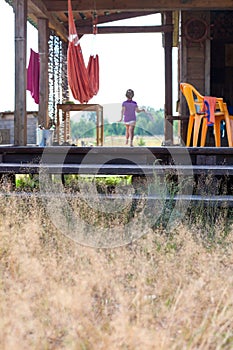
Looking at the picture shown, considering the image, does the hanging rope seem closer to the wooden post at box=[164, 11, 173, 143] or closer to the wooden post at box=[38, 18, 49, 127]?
the wooden post at box=[38, 18, 49, 127]

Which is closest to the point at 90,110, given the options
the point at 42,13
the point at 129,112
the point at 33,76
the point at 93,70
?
the point at 93,70

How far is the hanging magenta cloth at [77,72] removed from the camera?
7.32m

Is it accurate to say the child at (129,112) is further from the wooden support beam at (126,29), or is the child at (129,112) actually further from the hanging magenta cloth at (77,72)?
the wooden support beam at (126,29)

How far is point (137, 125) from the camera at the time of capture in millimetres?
8141

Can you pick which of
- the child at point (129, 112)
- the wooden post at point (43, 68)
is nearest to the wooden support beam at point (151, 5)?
the wooden post at point (43, 68)

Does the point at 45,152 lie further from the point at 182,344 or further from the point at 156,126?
the point at 156,126

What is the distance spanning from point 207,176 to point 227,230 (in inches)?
42.8

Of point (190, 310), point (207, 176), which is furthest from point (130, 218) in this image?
point (190, 310)

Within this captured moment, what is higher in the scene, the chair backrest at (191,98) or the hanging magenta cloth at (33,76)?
the hanging magenta cloth at (33,76)

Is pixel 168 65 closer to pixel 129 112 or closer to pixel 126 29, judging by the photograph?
pixel 126 29

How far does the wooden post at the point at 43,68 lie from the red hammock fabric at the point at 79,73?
1.08ft

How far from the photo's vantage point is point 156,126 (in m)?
9.27

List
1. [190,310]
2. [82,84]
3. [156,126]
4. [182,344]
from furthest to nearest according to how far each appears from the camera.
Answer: [156,126], [82,84], [190,310], [182,344]

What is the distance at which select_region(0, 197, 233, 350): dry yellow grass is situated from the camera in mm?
1774
